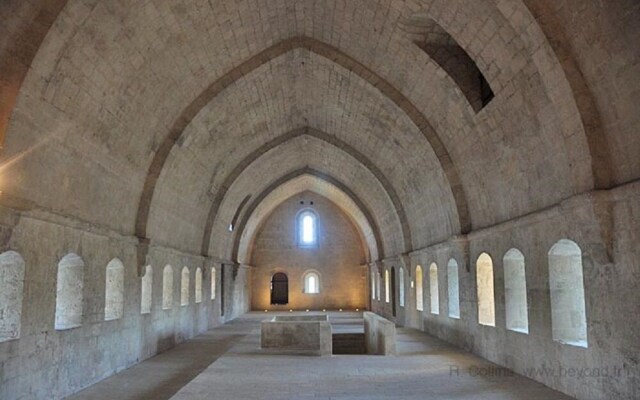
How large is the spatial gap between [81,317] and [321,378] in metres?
4.57

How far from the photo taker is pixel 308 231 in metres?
33.2

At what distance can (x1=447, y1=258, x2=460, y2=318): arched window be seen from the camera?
15.2 metres

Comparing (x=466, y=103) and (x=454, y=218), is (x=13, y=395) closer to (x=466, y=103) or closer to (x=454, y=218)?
(x=466, y=103)

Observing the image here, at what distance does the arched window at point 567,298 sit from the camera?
928 cm

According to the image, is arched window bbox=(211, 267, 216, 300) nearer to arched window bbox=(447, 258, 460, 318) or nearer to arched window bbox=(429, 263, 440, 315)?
arched window bbox=(429, 263, 440, 315)

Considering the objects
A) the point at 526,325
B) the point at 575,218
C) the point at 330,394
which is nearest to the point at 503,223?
the point at 526,325

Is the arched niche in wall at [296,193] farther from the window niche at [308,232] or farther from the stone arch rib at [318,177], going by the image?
the window niche at [308,232]

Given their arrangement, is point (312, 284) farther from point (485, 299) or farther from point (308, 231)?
point (485, 299)

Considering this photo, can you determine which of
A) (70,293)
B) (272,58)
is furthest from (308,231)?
(70,293)

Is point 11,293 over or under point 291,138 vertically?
under

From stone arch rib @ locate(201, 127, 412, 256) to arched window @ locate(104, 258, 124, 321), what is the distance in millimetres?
7338

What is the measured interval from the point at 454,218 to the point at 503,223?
304cm

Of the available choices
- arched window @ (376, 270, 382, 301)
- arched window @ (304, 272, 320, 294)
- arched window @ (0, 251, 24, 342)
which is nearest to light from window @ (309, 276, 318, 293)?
arched window @ (304, 272, 320, 294)

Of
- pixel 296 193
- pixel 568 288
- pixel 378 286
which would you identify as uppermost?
pixel 296 193
